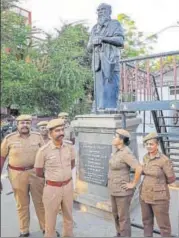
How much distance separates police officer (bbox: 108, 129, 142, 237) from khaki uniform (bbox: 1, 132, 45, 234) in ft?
2.48

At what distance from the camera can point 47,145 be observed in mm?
2773

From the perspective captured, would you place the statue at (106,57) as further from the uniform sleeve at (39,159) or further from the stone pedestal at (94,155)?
the uniform sleeve at (39,159)

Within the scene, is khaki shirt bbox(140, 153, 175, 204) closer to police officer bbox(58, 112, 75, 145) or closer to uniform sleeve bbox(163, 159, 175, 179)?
uniform sleeve bbox(163, 159, 175, 179)

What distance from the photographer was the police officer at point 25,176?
2369 mm

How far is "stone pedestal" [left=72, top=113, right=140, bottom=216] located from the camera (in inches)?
151

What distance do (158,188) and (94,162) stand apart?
41.8 inches

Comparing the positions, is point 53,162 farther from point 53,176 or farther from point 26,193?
point 26,193

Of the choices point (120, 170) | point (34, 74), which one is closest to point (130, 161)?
point (120, 170)

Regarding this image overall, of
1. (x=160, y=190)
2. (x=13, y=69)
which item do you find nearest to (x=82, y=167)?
(x=160, y=190)

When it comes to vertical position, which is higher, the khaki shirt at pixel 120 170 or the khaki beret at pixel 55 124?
the khaki beret at pixel 55 124

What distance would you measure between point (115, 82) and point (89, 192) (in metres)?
1.48

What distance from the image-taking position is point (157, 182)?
306 centimetres

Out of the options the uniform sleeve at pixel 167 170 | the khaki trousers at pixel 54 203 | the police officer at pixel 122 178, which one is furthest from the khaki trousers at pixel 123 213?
the khaki trousers at pixel 54 203

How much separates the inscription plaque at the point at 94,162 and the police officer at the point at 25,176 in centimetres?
110
